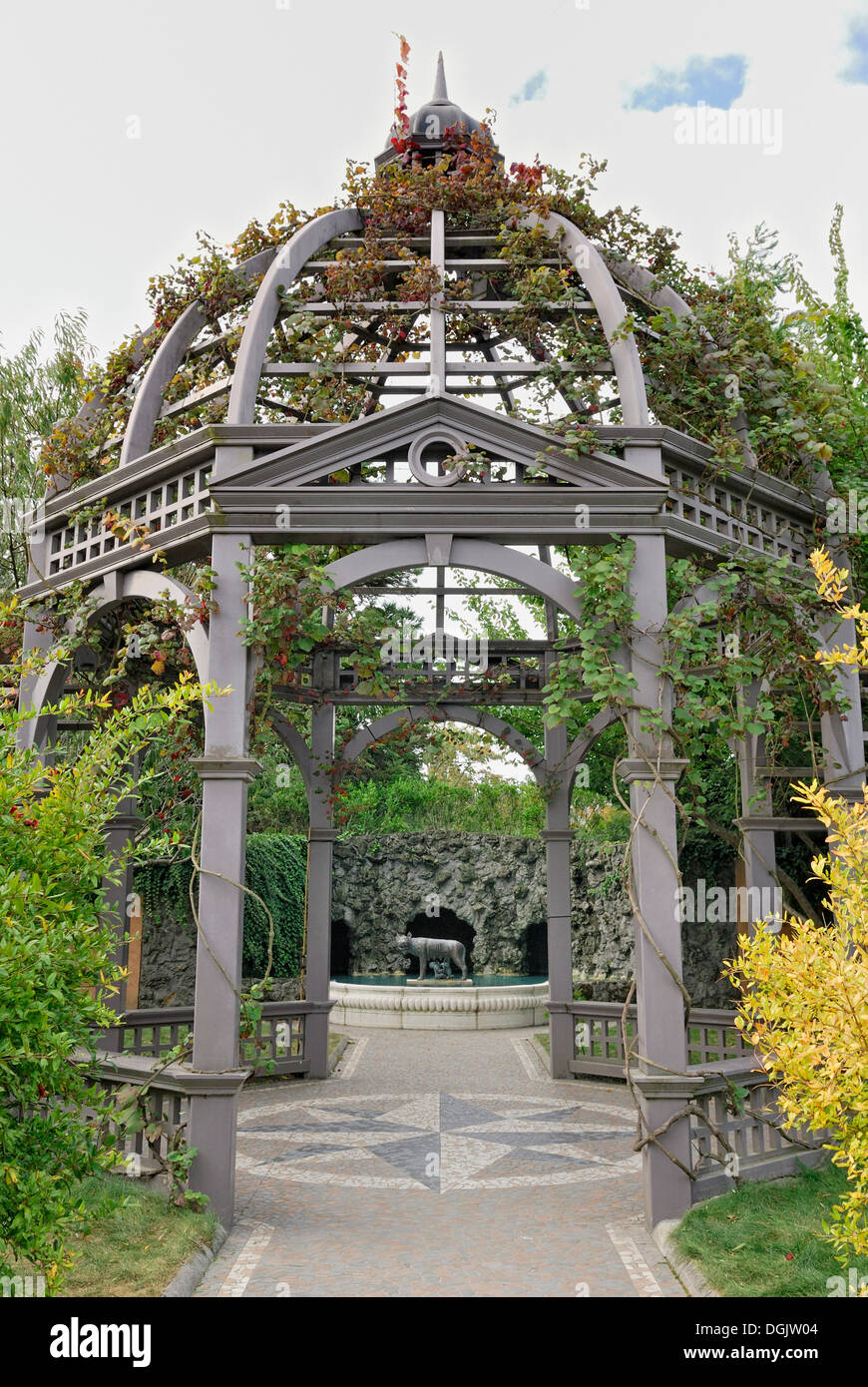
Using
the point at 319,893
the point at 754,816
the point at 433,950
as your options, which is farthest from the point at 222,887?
the point at 433,950

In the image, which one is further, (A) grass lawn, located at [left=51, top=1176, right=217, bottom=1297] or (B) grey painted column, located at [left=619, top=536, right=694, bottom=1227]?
(B) grey painted column, located at [left=619, top=536, right=694, bottom=1227]

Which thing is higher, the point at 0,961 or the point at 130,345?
the point at 130,345

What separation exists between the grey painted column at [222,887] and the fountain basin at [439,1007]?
10.0 metres

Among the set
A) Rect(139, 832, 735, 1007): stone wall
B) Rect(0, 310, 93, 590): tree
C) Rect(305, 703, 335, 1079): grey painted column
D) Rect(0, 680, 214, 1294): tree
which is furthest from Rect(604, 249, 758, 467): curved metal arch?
Rect(139, 832, 735, 1007): stone wall

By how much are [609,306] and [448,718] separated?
5.65 metres

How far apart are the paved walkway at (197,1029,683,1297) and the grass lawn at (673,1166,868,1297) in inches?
9.4

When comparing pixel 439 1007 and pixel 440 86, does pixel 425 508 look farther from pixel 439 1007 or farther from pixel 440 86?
pixel 439 1007

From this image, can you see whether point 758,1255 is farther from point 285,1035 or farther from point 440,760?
point 440,760

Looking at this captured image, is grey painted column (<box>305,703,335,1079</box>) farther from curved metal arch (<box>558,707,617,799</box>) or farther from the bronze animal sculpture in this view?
the bronze animal sculpture

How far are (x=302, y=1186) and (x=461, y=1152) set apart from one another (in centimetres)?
140

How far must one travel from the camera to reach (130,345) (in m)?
7.53

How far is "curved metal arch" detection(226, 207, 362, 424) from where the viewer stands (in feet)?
20.1

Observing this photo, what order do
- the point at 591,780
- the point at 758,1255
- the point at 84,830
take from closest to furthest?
the point at 84,830
the point at 758,1255
the point at 591,780

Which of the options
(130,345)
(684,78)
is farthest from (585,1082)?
(684,78)
